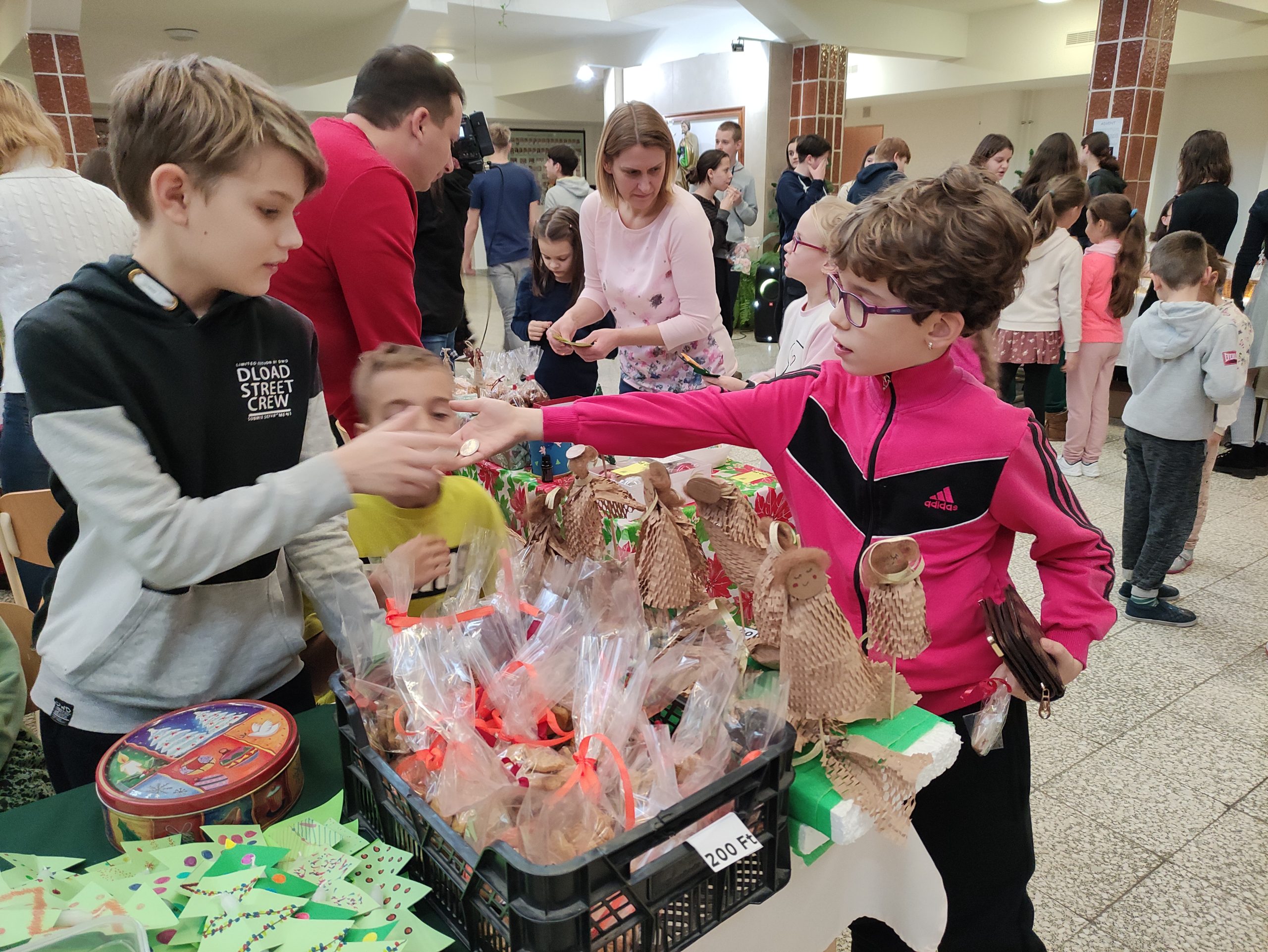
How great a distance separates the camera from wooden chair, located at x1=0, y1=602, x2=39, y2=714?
175 cm

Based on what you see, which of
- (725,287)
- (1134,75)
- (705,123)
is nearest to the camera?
(725,287)

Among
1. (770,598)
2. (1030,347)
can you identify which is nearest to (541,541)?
(770,598)

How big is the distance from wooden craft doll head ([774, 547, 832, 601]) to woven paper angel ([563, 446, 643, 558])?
1.34ft

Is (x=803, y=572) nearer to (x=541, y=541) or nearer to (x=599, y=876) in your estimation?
(x=599, y=876)

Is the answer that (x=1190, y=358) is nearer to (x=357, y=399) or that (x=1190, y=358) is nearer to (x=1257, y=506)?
(x=1257, y=506)

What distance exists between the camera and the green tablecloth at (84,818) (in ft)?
3.06

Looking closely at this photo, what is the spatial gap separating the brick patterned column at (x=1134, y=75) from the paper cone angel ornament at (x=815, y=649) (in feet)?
27.7

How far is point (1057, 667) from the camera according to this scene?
1159 millimetres

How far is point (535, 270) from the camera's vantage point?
13.0 ft

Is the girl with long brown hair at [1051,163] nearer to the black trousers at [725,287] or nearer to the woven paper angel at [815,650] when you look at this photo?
the black trousers at [725,287]

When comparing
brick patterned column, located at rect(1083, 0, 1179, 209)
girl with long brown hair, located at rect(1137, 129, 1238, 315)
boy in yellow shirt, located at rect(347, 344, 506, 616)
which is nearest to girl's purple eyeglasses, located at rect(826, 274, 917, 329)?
boy in yellow shirt, located at rect(347, 344, 506, 616)

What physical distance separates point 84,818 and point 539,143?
15.5 m

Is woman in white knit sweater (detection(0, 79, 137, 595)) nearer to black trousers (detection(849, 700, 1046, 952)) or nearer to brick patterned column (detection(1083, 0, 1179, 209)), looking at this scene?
black trousers (detection(849, 700, 1046, 952))

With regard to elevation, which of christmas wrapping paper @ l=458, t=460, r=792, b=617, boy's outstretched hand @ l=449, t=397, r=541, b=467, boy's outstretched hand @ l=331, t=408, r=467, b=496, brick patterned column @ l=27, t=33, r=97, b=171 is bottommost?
christmas wrapping paper @ l=458, t=460, r=792, b=617
